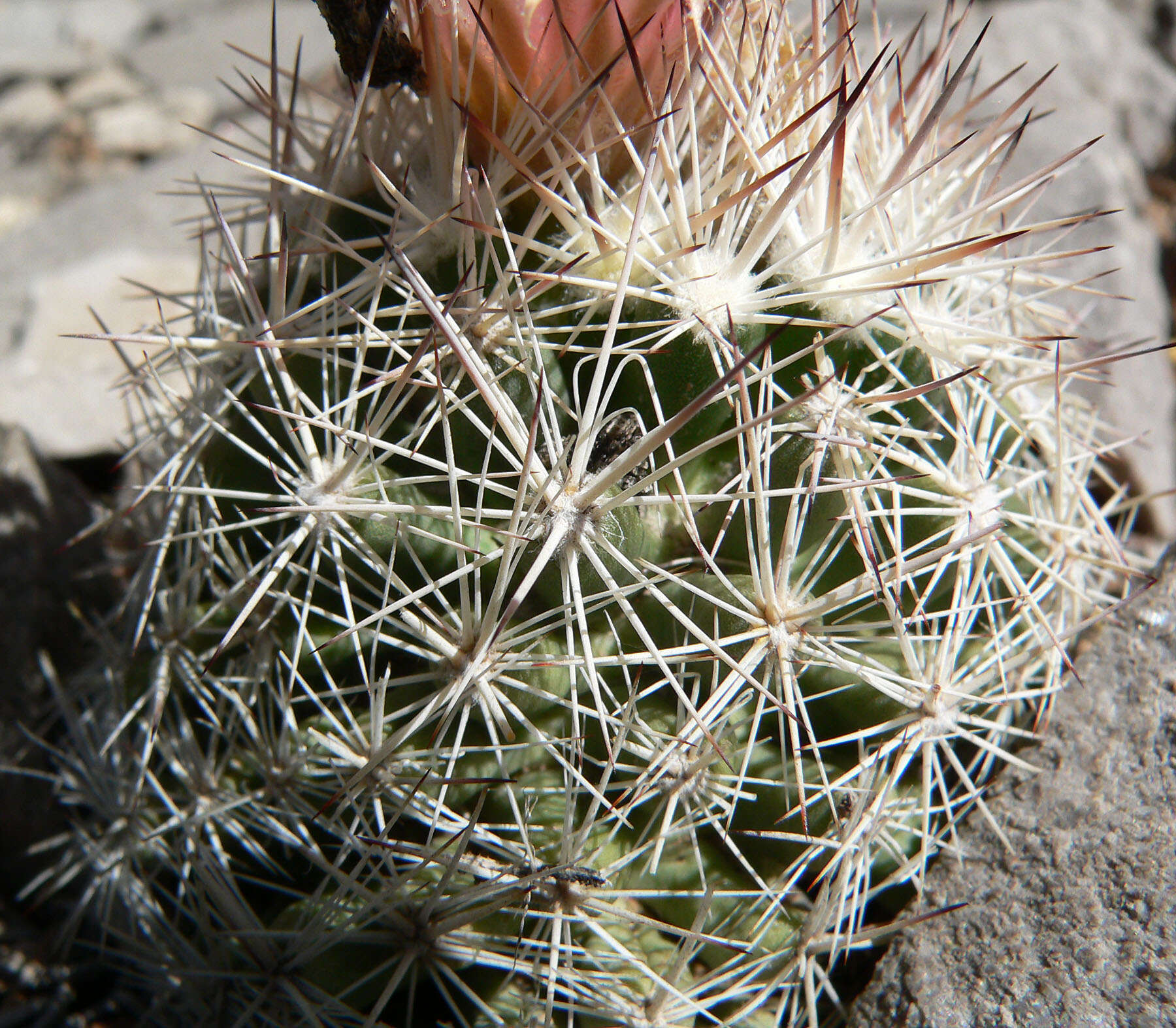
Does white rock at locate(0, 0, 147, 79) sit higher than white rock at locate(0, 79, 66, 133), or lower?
higher

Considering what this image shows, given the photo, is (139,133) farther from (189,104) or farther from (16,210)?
(16,210)

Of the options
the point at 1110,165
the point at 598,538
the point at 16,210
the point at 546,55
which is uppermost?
the point at 16,210

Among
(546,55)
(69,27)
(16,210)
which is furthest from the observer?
(69,27)

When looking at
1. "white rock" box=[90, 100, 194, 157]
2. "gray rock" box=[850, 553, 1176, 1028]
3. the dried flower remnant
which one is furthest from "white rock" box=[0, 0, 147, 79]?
"gray rock" box=[850, 553, 1176, 1028]

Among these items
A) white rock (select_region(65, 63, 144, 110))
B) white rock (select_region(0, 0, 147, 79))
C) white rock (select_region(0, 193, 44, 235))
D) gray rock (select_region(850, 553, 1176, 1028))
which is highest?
white rock (select_region(0, 0, 147, 79))

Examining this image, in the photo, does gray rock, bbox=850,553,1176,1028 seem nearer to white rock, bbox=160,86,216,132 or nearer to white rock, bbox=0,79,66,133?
white rock, bbox=160,86,216,132

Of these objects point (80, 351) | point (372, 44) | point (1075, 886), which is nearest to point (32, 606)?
point (80, 351)
